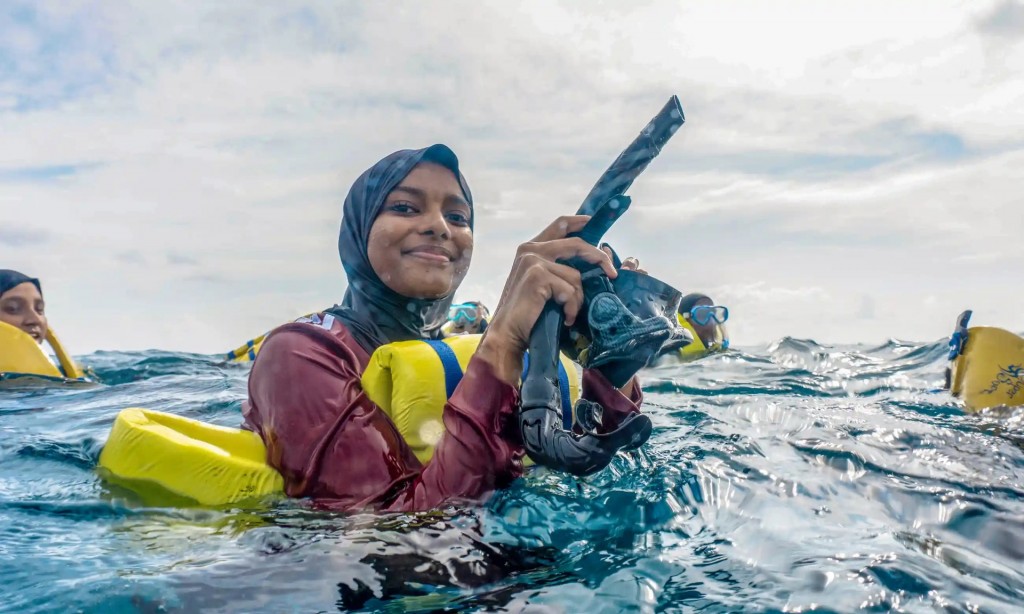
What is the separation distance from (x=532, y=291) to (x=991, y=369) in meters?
4.63

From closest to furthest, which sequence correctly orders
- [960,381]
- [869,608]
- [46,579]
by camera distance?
1. [869,608]
2. [46,579]
3. [960,381]

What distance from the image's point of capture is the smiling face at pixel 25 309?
822cm

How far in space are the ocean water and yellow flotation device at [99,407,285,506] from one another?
0.08 m

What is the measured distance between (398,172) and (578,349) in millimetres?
1085

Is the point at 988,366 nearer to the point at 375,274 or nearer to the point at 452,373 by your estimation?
the point at 452,373

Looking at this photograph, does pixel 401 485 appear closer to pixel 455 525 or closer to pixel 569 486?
pixel 455 525

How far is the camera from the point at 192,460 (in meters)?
2.73

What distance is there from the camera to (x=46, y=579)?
215cm

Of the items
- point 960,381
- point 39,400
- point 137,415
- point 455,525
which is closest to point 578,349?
point 455,525

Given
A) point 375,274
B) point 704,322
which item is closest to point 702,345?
point 704,322

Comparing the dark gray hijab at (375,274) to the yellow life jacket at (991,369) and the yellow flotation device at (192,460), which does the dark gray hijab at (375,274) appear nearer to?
the yellow flotation device at (192,460)

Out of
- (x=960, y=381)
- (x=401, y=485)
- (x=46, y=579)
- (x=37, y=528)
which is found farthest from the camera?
(x=960, y=381)

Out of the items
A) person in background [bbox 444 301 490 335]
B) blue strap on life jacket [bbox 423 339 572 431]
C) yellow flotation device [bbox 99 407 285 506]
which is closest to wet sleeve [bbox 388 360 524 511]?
blue strap on life jacket [bbox 423 339 572 431]

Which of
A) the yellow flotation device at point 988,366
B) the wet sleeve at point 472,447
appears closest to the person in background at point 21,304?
the wet sleeve at point 472,447
